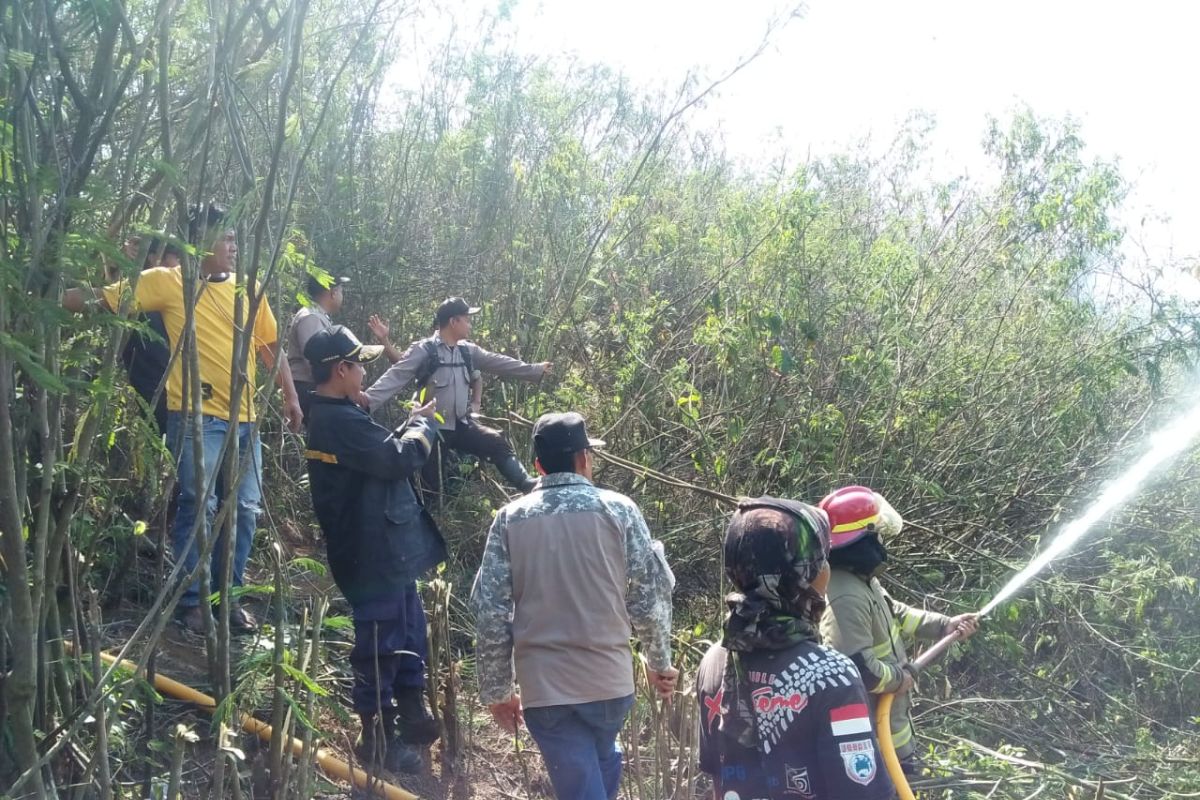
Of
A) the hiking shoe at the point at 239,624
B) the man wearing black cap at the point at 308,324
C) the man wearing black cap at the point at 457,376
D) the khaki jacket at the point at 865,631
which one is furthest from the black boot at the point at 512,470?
the khaki jacket at the point at 865,631

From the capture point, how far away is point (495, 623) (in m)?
3.36

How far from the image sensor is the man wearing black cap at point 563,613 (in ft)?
10.9

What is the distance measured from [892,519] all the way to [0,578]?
2.30 metres

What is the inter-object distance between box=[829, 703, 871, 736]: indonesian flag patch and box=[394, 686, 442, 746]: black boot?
242 cm

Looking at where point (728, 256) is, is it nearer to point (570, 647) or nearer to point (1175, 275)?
point (1175, 275)

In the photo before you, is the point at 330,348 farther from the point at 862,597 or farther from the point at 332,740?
the point at 862,597

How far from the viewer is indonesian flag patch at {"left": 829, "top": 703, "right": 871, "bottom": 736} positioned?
221 centimetres

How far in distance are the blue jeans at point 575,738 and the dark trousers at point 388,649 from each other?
917mm

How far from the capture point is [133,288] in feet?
7.89

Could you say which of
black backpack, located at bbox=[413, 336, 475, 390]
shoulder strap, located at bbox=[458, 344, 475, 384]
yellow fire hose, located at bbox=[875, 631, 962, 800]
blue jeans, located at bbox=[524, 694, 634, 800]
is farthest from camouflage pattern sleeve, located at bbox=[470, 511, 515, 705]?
shoulder strap, located at bbox=[458, 344, 475, 384]

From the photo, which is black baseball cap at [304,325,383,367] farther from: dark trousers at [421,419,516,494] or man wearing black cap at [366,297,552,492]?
dark trousers at [421,419,516,494]

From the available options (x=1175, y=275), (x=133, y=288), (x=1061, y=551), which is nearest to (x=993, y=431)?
(x=1061, y=551)

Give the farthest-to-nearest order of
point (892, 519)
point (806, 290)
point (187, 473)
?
1. point (806, 290)
2. point (187, 473)
3. point (892, 519)

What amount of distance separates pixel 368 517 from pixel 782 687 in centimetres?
216
